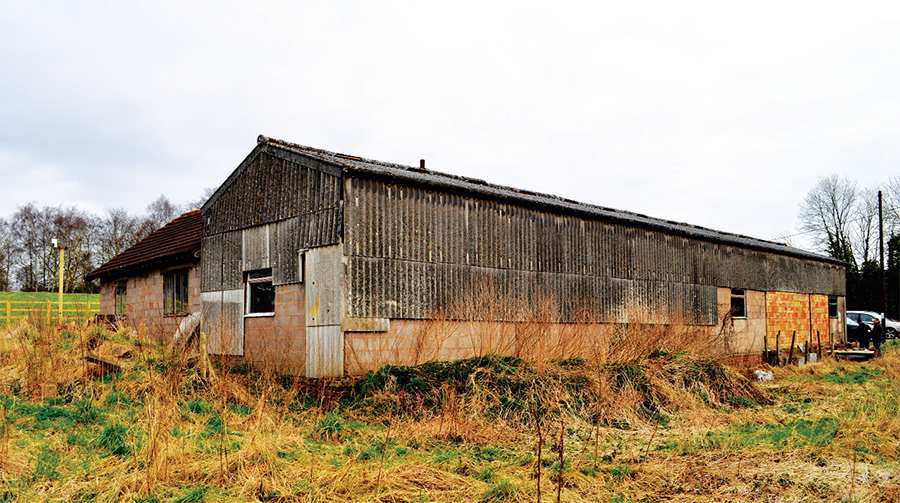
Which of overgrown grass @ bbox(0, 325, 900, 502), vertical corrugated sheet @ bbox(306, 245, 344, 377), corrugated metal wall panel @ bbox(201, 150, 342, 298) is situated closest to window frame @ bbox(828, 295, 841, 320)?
overgrown grass @ bbox(0, 325, 900, 502)

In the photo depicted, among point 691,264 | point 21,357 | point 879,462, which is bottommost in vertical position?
point 879,462

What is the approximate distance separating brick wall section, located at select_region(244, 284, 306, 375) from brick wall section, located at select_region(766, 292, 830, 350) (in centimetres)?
1773

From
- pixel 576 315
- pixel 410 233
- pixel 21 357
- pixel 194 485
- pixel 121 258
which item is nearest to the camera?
pixel 194 485

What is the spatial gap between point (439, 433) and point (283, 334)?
5.24 metres

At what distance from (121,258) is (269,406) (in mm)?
14335

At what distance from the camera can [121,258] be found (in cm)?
2138

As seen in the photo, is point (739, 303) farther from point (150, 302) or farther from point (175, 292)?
point (150, 302)

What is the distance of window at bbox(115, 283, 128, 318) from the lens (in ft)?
66.9

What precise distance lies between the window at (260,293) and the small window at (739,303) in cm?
1564

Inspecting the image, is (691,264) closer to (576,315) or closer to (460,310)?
(576,315)

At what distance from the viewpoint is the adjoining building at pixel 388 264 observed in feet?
39.5

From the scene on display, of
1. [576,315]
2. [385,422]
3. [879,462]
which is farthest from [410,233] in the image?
[879,462]

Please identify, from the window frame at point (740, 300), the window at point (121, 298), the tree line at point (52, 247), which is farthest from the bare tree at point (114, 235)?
the window frame at point (740, 300)

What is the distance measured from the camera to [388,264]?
40.8 ft
